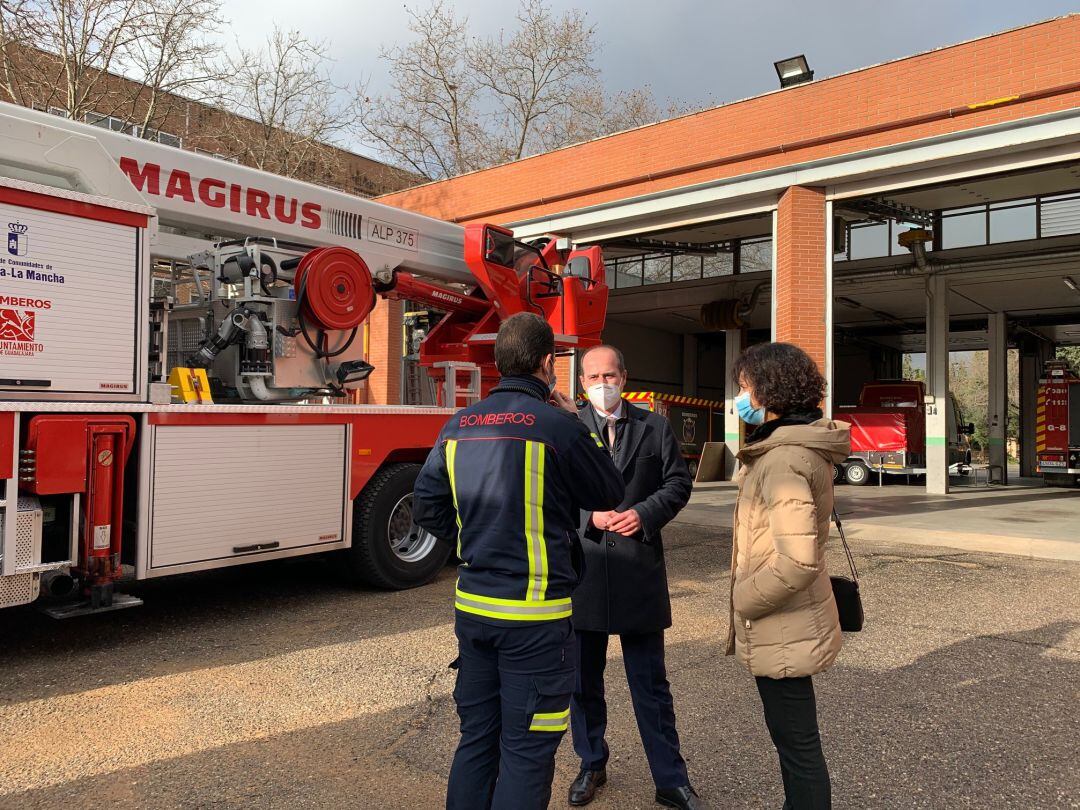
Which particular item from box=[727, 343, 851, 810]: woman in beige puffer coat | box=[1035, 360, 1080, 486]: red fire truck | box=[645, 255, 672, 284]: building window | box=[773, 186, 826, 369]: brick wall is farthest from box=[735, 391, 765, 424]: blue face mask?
box=[1035, 360, 1080, 486]: red fire truck

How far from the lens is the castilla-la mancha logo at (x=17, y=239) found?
4.34 meters

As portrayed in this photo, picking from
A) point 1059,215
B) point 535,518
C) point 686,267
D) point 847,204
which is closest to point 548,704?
point 535,518

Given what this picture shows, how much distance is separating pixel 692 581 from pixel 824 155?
718 cm

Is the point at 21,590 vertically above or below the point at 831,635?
below

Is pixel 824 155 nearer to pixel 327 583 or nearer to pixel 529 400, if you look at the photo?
pixel 327 583

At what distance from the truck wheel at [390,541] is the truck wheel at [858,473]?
14.8 m

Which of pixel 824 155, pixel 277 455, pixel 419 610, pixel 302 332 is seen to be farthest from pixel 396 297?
pixel 824 155

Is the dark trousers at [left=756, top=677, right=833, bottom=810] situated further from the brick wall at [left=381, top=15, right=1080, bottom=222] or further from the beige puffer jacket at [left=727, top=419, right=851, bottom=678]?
the brick wall at [left=381, top=15, right=1080, bottom=222]

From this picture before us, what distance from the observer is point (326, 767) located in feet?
10.7

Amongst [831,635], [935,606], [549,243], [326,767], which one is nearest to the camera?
[831,635]

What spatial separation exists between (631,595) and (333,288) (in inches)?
170

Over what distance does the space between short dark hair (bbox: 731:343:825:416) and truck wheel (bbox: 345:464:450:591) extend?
402 centimetres

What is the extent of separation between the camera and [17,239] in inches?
172

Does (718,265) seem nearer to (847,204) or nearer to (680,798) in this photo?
(847,204)
